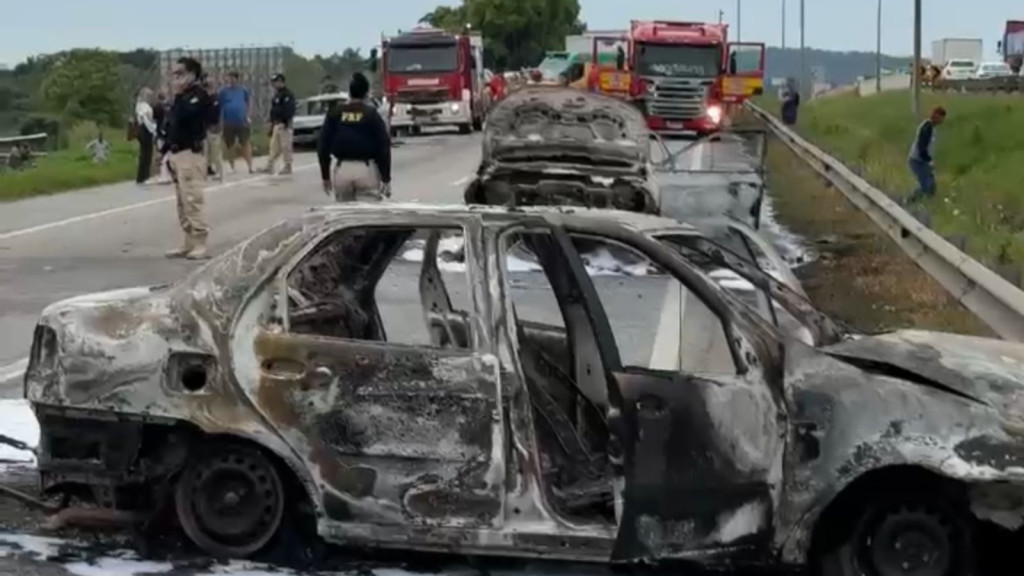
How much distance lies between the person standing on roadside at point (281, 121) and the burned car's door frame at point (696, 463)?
2487 centimetres

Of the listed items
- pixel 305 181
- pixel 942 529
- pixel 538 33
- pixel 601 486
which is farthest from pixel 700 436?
pixel 538 33

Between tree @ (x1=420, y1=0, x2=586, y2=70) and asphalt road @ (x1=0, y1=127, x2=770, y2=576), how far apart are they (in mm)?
76913

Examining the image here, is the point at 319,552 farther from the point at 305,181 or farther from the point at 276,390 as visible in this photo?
the point at 305,181

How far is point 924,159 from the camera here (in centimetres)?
2433

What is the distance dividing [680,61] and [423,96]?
9489 millimetres

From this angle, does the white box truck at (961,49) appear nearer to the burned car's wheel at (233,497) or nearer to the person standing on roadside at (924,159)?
the person standing on roadside at (924,159)

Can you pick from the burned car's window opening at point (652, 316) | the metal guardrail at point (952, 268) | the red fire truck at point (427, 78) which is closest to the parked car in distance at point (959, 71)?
the red fire truck at point (427, 78)

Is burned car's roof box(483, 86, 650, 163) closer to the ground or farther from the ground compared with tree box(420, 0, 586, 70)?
closer to the ground

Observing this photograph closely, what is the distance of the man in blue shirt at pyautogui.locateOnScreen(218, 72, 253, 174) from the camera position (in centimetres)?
3072

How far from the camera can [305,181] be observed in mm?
29328

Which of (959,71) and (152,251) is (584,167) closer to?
(152,251)

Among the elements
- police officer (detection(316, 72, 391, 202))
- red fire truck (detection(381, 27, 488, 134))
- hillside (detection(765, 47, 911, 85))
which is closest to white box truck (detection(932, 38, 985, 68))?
hillside (detection(765, 47, 911, 85))

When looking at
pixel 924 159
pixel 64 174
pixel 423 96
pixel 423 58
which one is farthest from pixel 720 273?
pixel 423 58

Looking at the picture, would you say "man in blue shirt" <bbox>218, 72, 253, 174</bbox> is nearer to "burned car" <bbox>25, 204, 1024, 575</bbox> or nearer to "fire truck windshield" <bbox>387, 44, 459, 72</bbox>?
"fire truck windshield" <bbox>387, 44, 459, 72</bbox>
